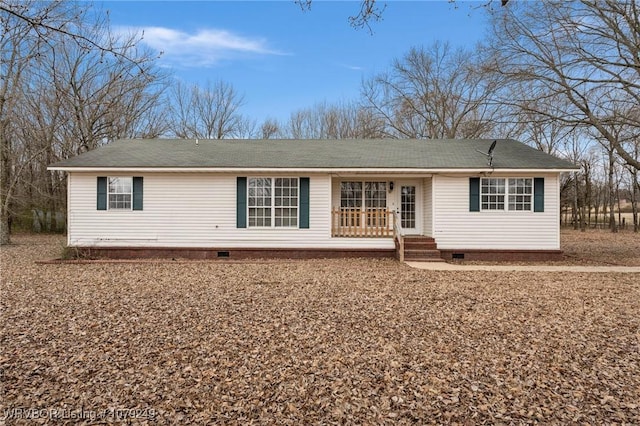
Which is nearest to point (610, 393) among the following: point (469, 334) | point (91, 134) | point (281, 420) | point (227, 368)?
point (469, 334)

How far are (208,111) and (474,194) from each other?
959 inches

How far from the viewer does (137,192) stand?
38.5 ft

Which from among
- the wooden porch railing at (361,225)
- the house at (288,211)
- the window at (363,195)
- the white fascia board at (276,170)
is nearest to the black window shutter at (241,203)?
the house at (288,211)

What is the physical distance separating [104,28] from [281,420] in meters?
22.3

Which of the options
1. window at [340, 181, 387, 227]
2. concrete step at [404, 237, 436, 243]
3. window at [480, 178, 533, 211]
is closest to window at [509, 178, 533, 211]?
window at [480, 178, 533, 211]

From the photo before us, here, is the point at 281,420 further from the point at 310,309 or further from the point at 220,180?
the point at 220,180

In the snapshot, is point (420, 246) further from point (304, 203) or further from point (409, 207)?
point (304, 203)

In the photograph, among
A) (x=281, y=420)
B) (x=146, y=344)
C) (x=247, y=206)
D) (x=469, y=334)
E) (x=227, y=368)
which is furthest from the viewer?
(x=247, y=206)

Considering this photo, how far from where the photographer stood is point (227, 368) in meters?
3.79

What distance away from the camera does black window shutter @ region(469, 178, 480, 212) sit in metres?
11.7

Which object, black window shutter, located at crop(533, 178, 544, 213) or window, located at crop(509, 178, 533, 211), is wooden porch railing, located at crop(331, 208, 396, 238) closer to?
window, located at crop(509, 178, 533, 211)

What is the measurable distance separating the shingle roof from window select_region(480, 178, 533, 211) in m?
0.55

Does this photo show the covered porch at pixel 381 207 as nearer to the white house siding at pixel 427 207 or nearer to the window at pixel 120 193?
the white house siding at pixel 427 207

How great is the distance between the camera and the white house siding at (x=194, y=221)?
11.7 metres
